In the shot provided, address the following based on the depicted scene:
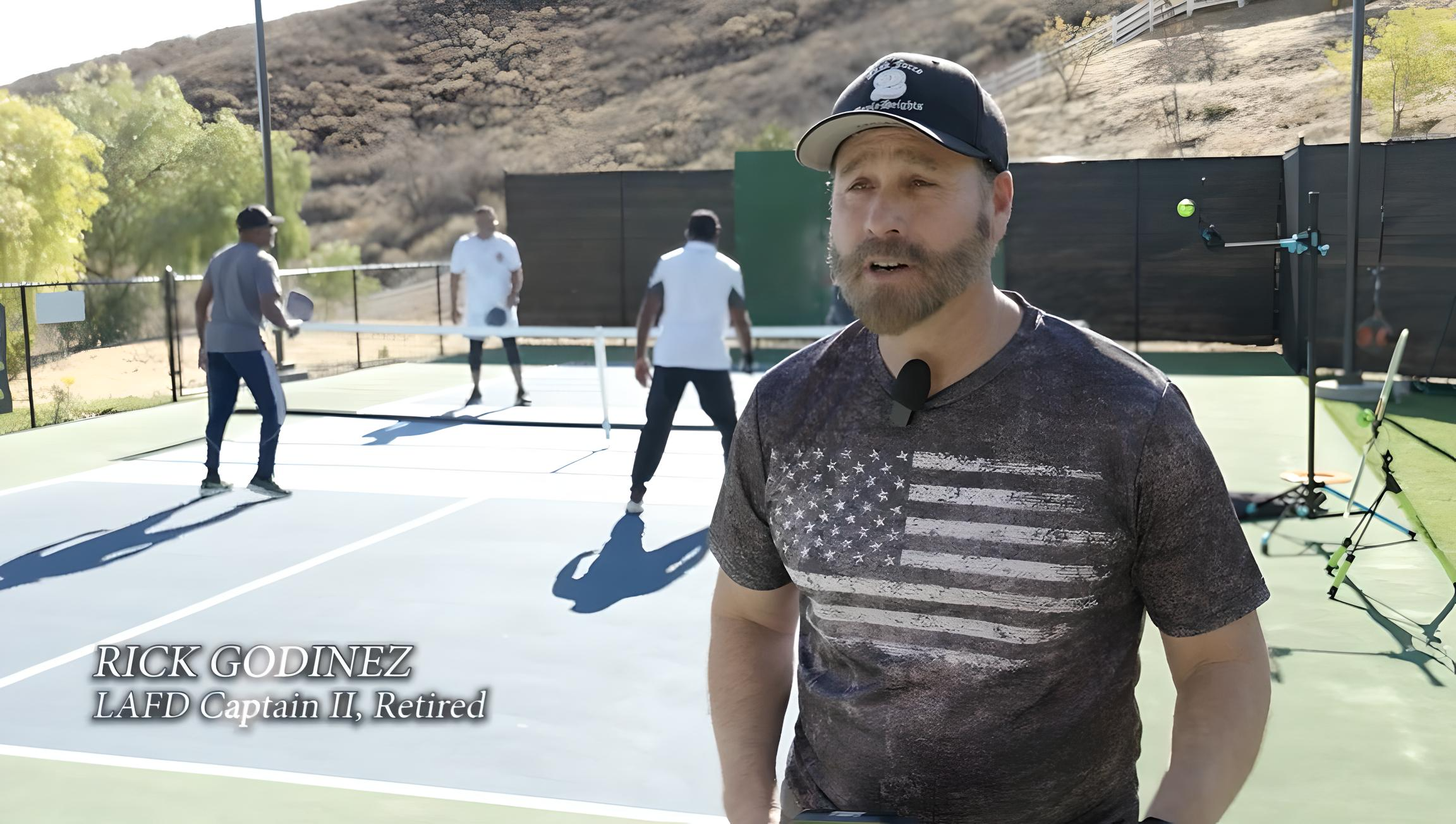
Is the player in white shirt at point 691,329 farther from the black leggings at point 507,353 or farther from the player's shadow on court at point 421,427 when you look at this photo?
the black leggings at point 507,353

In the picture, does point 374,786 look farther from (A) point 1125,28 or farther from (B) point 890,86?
(A) point 1125,28

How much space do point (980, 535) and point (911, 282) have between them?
A: 38cm

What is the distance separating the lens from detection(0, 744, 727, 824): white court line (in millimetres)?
4520

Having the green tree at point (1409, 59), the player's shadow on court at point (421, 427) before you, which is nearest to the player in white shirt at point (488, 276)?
the player's shadow on court at point (421, 427)

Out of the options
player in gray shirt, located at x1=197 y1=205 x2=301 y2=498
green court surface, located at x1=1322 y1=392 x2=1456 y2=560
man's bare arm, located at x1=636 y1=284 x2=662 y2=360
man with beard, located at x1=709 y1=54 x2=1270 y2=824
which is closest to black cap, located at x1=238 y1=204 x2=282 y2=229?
player in gray shirt, located at x1=197 y1=205 x2=301 y2=498

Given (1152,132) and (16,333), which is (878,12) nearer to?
(1152,132)

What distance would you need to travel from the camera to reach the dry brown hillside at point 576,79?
59.3 meters

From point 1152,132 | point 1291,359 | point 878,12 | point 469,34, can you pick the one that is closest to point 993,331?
point 1291,359

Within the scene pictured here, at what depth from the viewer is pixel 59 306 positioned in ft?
47.3

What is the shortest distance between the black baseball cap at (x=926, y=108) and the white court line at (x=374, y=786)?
299 cm

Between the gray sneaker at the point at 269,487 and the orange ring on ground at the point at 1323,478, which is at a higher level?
the orange ring on ground at the point at 1323,478

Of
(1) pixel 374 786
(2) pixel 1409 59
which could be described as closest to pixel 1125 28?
(2) pixel 1409 59

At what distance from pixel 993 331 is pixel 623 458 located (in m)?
9.67

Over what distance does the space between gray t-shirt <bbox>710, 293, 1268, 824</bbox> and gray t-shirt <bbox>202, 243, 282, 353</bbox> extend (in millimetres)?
8361
